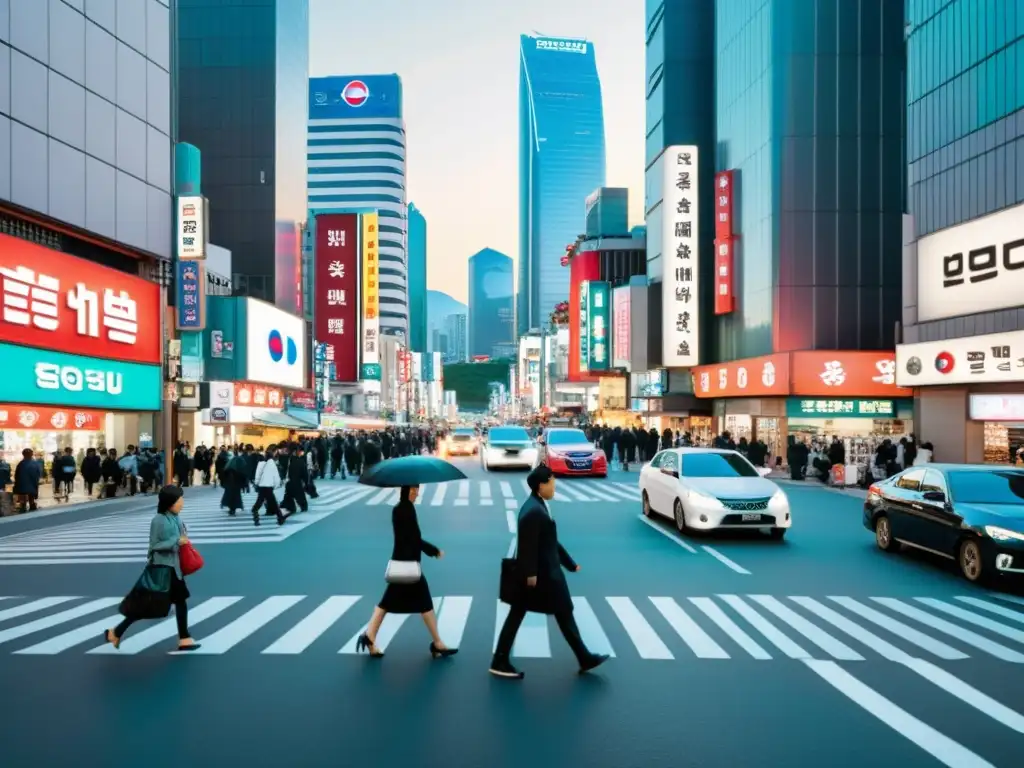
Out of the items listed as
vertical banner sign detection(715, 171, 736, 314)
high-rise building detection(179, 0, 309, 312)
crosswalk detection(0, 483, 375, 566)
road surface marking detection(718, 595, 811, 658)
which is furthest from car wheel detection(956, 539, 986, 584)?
high-rise building detection(179, 0, 309, 312)

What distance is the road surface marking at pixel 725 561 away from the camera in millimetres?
12531

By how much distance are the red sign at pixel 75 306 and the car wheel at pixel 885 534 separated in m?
20.9

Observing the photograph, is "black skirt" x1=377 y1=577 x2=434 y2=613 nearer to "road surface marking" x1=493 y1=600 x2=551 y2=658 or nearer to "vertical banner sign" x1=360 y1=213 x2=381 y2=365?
"road surface marking" x1=493 y1=600 x2=551 y2=658

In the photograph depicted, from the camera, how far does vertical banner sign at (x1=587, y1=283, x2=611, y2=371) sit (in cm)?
8475

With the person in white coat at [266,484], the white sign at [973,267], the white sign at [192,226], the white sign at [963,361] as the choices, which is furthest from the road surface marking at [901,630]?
the white sign at [192,226]

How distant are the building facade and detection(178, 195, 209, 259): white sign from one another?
83.6 feet

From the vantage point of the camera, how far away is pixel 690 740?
18.9 feet

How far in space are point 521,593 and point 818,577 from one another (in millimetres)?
6393

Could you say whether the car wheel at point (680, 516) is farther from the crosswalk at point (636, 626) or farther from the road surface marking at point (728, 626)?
the road surface marking at point (728, 626)

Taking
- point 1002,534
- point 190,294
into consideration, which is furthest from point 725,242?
point 1002,534

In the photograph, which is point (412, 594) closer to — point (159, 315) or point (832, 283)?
point (159, 315)

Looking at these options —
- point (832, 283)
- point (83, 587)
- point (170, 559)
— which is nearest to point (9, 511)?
point (83, 587)

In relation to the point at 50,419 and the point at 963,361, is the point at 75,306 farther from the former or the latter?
the point at 963,361

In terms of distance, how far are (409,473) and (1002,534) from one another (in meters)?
7.44
